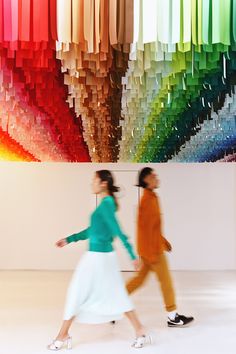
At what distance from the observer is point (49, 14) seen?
3.59m

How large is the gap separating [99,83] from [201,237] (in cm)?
499

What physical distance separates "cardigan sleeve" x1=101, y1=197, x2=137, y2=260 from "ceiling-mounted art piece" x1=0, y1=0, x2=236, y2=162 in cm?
105

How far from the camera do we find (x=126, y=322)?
4789mm

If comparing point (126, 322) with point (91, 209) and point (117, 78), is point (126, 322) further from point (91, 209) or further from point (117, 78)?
point (91, 209)

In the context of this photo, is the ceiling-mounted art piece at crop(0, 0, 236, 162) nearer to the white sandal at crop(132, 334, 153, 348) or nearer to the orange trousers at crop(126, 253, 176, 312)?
the orange trousers at crop(126, 253, 176, 312)

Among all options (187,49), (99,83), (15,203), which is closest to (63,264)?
(15,203)

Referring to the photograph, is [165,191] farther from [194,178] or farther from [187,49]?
[187,49]

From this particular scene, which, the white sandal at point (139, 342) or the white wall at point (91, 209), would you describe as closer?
the white sandal at point (139, 342)

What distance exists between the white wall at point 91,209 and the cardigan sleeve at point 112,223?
18.0ft

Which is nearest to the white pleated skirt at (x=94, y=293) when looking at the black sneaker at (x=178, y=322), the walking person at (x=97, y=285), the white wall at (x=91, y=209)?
the walking person at (x=97, y=285)

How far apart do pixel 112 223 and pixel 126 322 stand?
4.46 feet

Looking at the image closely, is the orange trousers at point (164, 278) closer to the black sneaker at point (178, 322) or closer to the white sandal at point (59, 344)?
the black sneaker at point (178, 322)

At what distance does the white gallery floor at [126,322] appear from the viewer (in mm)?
4008

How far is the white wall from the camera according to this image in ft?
30.6
